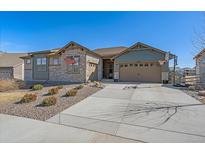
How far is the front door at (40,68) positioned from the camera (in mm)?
20266

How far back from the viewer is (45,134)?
384cm

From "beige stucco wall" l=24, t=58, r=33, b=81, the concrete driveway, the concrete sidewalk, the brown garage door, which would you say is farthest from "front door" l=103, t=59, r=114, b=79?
the concrete sidewalk

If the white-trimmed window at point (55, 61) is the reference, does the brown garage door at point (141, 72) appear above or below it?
below

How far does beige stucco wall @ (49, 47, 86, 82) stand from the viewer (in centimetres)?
1717

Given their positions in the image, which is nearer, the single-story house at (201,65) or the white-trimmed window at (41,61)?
the single-story house at (201,65)

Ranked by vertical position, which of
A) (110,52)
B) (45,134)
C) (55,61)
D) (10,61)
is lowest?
(45,134)

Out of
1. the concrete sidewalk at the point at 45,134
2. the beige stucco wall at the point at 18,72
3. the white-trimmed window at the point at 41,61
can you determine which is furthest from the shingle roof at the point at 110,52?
the beige stucco wall at the point at 18,72

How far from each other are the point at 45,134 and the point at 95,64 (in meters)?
16.1

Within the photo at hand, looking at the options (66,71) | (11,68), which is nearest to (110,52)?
(66,71)

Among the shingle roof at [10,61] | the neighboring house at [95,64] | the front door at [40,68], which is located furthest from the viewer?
the shingle roof at [10,61]

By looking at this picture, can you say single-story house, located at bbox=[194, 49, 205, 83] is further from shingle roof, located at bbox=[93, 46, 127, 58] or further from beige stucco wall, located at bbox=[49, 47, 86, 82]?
beige stucco wall, located at bbox=[49, 47, 86, 82]

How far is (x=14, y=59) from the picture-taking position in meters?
29.3

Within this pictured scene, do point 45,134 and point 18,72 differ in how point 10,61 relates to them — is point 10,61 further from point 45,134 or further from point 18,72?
point 45,134

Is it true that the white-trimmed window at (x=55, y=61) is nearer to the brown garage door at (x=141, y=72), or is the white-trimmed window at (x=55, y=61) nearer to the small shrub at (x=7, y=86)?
the small shrub at (x=7, y=86)
